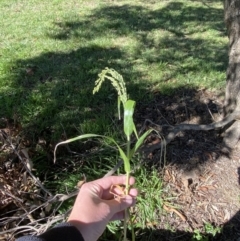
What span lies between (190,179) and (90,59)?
2518 mm

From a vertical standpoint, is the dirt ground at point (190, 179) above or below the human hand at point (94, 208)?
below

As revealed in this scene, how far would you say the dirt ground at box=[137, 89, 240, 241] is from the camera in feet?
10.1

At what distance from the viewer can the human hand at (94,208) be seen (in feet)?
5.86

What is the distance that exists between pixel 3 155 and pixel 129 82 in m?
2.04

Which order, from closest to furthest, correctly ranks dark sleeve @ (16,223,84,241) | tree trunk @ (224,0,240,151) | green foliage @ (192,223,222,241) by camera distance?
dark sleeve @ (16,223,84,241) < green foliage @ (192,223,222,241) < tree trunk @ (224,0,240,151)

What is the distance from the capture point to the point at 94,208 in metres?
1.79

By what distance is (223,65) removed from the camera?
17.0 feet

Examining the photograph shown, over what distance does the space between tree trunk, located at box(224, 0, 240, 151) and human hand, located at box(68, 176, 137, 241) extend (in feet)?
6.08

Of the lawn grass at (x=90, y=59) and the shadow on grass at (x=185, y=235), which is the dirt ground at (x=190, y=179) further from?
the lawn grass at (x=90, y=59)

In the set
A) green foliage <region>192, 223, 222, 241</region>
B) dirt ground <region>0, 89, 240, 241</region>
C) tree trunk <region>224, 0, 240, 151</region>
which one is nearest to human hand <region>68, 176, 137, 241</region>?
dirt ground <region>0, 89, 240, 241</region>

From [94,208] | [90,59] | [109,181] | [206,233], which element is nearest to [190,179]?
[206,233]

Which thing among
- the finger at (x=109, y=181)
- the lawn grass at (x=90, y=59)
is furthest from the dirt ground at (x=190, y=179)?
the finger at (x=109, y=181)

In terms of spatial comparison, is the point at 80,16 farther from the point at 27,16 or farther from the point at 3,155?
the point at 3,155

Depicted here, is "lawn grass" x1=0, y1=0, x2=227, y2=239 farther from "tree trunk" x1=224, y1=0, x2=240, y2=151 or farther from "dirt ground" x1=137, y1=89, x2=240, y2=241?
"tree trunk" x1=224, y1=0, x2=240, y2=151
